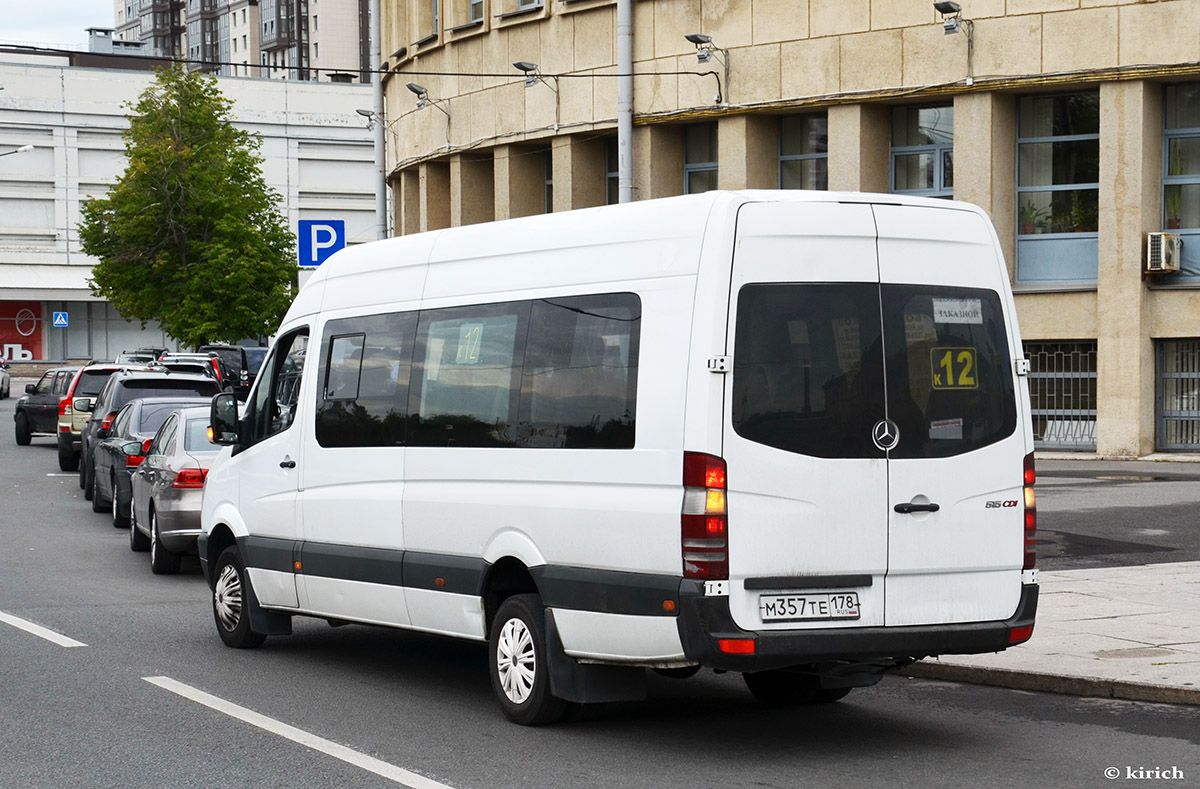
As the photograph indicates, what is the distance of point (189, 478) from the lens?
14.9m

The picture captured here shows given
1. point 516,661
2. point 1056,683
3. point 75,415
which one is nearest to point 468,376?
point 516,661

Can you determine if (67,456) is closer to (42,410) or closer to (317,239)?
(42,410)

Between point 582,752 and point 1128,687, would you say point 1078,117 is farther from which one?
point 582,752

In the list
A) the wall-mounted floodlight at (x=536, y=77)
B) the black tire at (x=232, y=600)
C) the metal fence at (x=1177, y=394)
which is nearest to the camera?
the black tire at (x=232, y=600)

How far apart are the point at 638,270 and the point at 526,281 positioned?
88 centimetres

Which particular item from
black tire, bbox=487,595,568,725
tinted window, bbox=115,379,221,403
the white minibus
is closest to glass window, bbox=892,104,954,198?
tinted window, bbox=115,379,221,403

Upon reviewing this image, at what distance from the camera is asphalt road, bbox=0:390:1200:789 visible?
6.98 meters

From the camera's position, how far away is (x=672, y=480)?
710 centimetres

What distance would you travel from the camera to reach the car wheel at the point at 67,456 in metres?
28.9

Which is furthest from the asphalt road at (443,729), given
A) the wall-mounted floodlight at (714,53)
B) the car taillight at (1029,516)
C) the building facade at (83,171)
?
the building facade at (83,171)

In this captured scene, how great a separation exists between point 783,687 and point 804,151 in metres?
23.0

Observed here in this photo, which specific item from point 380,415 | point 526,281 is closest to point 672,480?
point 526,281

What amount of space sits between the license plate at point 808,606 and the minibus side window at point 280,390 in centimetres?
407

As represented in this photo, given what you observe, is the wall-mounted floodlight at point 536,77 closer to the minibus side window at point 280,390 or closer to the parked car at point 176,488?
the parked car at point 176,488
